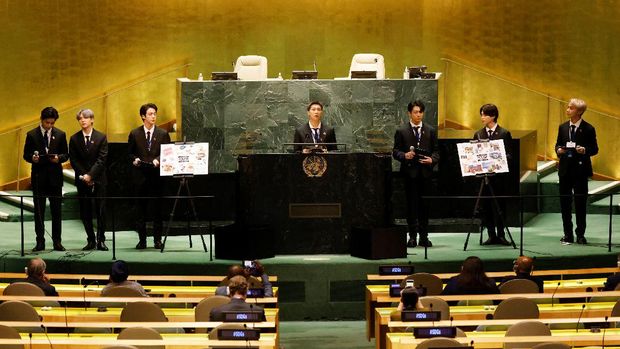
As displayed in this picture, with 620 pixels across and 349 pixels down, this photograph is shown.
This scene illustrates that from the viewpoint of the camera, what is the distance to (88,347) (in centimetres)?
848

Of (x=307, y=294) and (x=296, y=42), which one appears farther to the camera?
(x=296, y=42)

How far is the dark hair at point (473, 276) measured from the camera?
1073 centimetres

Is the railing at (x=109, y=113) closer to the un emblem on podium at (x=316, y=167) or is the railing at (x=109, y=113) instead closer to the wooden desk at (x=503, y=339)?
the un emblem on podium at (x=316, y=167)

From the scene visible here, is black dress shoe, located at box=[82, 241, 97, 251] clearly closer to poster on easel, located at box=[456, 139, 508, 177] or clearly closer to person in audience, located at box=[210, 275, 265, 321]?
poster on easel, located at box=[456, 139, 508, 177]

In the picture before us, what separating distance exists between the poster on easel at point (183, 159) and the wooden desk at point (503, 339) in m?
4.99

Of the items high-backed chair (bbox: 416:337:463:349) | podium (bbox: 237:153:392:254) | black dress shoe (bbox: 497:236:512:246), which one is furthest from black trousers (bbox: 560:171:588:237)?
high-backed chair (bbox: 416:337:463:349)

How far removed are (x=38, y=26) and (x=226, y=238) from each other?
23.2 ft

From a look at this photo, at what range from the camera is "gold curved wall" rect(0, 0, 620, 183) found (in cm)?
1844

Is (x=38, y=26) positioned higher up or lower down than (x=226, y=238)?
higher up

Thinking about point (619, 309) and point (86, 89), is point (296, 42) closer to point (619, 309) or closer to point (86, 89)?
point (86, 89)

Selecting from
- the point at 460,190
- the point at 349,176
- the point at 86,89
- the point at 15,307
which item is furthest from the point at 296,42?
the point at 15,307

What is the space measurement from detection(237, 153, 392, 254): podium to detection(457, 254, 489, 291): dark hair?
2799mm

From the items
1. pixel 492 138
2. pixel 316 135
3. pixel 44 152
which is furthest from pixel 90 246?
pixel 492 138

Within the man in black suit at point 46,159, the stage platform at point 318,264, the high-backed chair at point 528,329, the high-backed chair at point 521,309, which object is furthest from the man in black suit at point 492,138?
the high-backed chair at point 528,329
